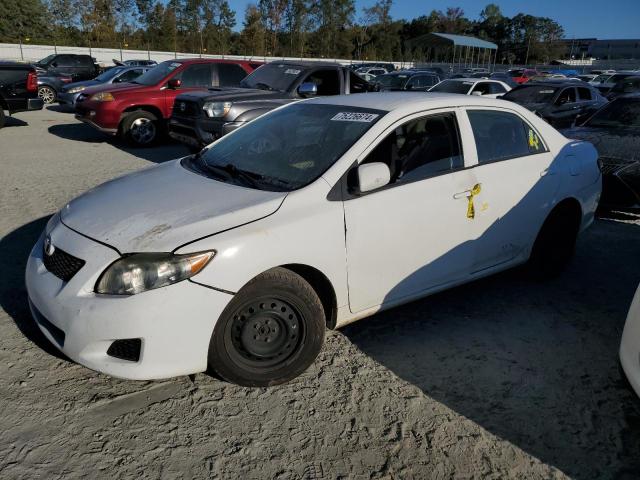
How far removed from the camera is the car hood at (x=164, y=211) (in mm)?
2633

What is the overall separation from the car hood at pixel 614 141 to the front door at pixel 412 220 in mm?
3370

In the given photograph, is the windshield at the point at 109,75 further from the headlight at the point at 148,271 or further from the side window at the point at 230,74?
the headlight at the point at 148,271

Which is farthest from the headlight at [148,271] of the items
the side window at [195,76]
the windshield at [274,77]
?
the side window at [195,76]

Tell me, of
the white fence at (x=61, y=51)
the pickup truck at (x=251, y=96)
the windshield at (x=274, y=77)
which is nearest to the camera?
the pickup truck at (x=251, y=96)

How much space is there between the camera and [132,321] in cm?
246

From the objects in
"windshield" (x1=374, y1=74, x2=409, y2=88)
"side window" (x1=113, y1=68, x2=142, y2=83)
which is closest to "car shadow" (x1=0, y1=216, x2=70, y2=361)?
"side window" (x1=113, y1=68, x2=142, y2=83)

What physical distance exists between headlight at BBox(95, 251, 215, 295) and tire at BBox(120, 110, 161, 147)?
333 inches

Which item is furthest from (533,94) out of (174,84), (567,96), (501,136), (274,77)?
(501,136)

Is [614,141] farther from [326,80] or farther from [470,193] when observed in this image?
[326,80]

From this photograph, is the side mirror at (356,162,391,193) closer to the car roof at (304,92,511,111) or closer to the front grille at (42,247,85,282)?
the car roof at (304,92,511,111)

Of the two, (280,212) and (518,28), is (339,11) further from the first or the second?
(280,212)

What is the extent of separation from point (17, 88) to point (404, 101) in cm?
1067

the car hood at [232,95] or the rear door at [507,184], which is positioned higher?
the car hood at [232,95]

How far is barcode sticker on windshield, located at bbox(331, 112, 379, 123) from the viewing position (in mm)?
3375
